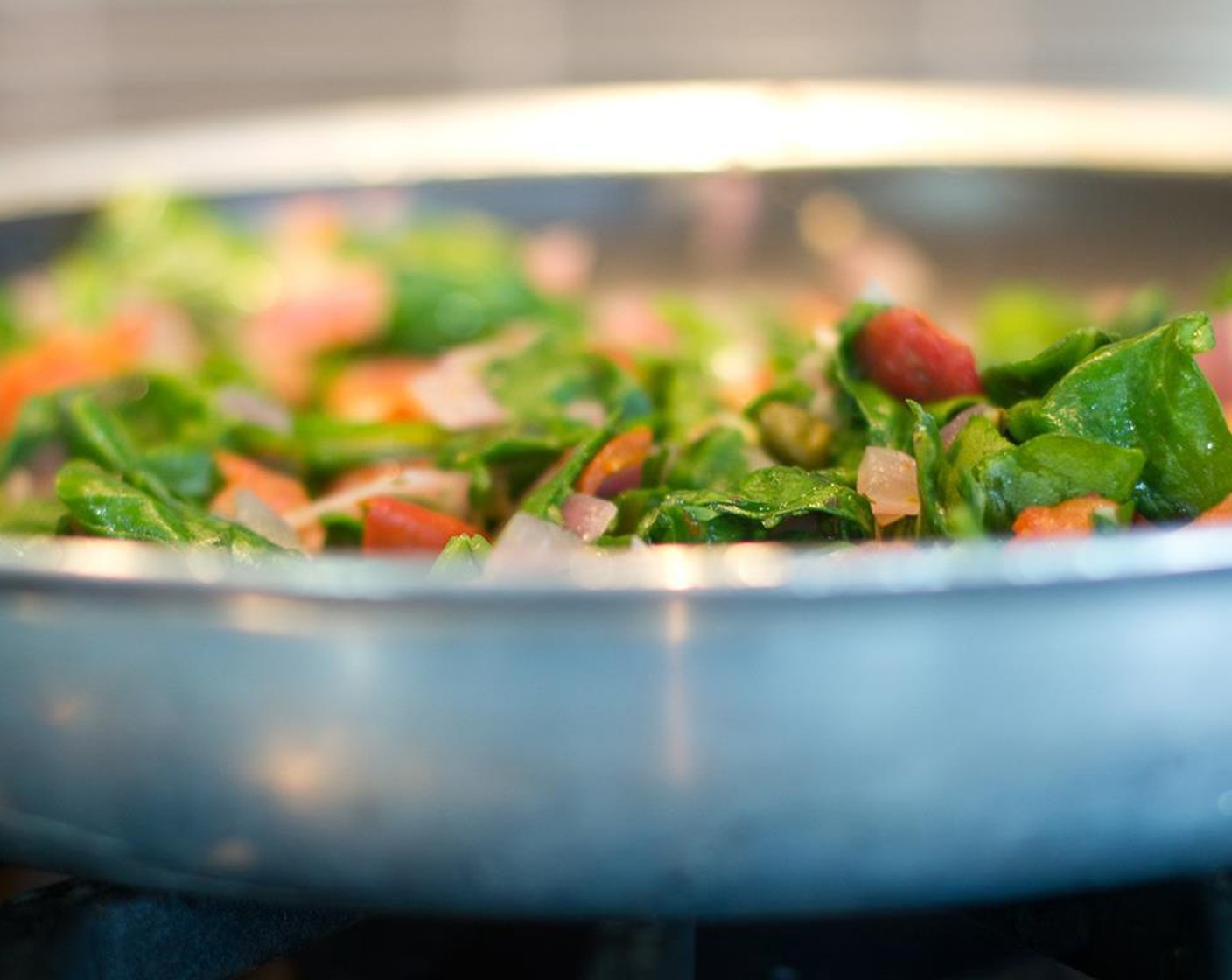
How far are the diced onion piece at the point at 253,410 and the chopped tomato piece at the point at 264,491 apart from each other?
0.05 m

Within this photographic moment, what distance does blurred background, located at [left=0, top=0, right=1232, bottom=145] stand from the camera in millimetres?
3709

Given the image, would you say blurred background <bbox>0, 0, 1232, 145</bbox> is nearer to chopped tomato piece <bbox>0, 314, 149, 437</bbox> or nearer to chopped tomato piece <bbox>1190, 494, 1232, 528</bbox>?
chopped tomato piece <bbox>0, 314, 149, 437</bbox>

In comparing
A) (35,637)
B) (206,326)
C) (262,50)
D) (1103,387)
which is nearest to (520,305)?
(206,326)

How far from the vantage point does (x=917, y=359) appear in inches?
36.9

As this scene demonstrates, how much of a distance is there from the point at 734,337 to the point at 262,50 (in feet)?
9.49

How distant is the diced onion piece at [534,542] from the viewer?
0.81 m

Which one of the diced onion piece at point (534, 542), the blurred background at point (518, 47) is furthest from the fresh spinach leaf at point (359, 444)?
the blurred background at point (518, 47)

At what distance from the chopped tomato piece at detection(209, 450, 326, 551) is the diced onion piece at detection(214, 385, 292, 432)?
0.05m

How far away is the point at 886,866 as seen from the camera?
0.62 metres

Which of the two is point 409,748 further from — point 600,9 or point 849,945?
point 600,9

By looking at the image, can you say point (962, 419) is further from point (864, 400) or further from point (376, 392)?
point (376, 392)

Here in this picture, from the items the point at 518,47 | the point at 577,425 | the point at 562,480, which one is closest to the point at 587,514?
the point at 562,480

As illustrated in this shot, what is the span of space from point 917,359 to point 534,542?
0.27 m

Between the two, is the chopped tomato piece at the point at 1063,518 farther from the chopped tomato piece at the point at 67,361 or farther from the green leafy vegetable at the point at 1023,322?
the chopped tomato piece at the point at 67,361
